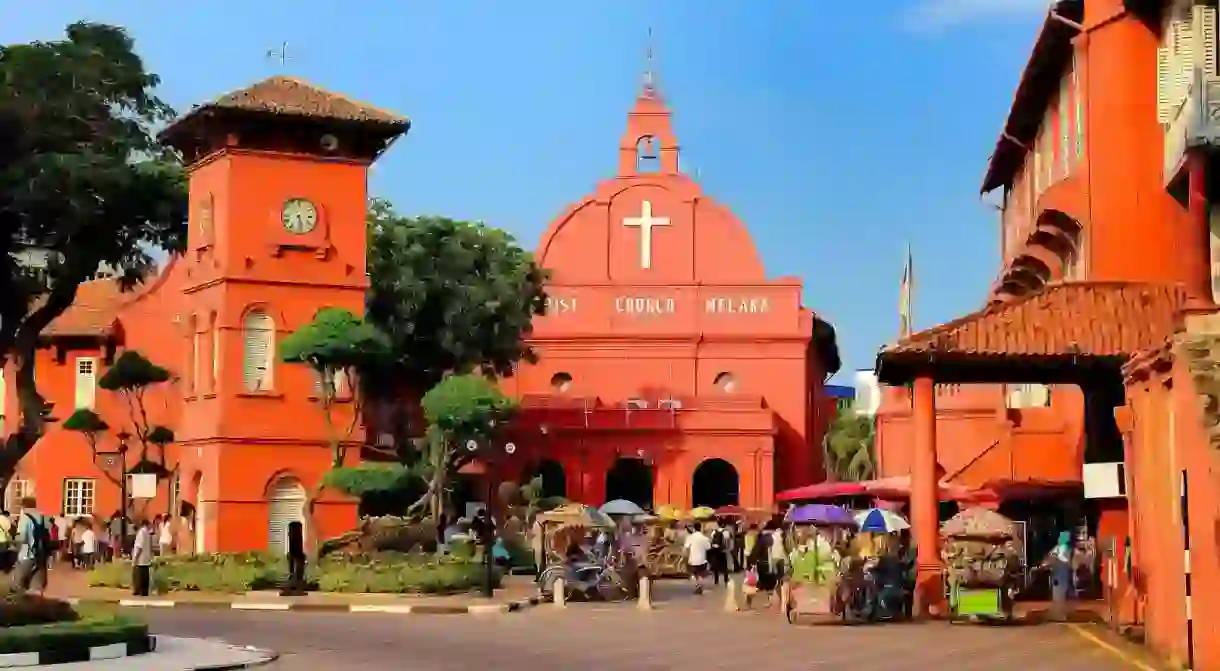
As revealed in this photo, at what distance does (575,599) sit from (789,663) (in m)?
13.1

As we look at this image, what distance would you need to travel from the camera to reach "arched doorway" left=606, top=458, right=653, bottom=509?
5925cm

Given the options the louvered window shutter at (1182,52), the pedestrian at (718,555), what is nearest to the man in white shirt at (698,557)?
the pedestrian at (718,555)

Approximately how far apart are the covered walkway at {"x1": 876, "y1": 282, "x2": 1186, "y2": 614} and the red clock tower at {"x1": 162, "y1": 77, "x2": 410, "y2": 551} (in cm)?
1355

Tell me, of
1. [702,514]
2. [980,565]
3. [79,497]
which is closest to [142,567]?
[980,565]

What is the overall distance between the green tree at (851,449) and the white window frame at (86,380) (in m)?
27.5

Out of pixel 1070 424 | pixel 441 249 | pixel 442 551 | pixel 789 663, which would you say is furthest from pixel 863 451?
pixel 789 663

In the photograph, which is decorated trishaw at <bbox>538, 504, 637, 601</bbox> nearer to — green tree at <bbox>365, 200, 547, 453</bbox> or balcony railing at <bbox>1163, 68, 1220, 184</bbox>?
green tree at <bbox>365, 200, 547, 453</bbox>

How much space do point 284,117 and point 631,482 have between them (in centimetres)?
2796

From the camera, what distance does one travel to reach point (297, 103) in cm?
3525

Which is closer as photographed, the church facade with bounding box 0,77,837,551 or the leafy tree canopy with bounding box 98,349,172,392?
the church facade with bounding box 0,77,837,551

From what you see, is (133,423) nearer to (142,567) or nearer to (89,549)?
(89,549)

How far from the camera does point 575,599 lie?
30.8 m

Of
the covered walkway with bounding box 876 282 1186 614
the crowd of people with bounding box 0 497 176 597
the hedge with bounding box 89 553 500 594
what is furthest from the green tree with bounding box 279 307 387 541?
the covered walkway with bounding box 876 282 1186 614

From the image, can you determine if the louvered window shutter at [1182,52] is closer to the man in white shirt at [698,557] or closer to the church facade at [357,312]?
the man in white shirt at [698,557]
